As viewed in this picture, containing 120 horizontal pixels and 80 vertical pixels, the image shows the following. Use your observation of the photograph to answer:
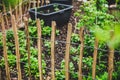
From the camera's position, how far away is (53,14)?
16.7 ft

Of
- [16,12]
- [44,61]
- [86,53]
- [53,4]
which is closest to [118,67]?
[86,53]

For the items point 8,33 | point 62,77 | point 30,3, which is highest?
point 30,3

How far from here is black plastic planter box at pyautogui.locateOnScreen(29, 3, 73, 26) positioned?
506cm

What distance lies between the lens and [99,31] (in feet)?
4.27

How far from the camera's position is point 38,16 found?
5137 millimetres

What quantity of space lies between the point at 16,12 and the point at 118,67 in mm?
2432

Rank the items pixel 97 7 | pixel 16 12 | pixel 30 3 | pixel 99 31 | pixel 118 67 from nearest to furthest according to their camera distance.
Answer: pixel 99 31
pixel 118 67
pixel 97 7
pixel 16 12
pixel 30 3

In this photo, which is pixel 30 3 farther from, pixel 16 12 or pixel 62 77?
pixel 62 77

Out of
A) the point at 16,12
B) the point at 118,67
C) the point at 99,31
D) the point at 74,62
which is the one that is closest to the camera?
the point at 99,31

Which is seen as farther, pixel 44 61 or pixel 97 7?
pixel 97 7

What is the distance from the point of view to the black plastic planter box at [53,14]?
16.6 ft

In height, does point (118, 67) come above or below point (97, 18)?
below

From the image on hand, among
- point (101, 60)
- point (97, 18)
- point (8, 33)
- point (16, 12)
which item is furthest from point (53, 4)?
point (101, 60)

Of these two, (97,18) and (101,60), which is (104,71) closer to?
(101,60)
